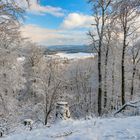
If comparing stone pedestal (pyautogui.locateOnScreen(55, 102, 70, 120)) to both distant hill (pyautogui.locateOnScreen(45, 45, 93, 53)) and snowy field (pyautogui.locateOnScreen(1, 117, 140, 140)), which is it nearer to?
snowy field (pyautogui.locateOnScreen(1, 117, 140, 140))

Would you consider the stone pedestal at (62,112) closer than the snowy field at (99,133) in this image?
No

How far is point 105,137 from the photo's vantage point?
6445 mm

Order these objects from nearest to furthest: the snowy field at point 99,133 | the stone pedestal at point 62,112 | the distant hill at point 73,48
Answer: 1. the snowy field at point 99,133
2. the stone pedestal at point 62,112
3. the distant hill at point 73,48

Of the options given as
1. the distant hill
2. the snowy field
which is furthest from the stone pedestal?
the distant hill

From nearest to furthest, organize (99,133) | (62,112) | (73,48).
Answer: (99,133)
(62,112)
(73,48)

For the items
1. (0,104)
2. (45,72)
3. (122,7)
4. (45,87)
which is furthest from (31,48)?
(122,7)

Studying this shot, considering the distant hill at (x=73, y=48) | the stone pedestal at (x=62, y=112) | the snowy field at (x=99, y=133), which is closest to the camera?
the snowy field at (x=99, y=133)

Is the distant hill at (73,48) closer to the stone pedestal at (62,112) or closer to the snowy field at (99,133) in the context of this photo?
the stone pedestal at (62,112)

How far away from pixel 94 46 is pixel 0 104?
8.41 meters

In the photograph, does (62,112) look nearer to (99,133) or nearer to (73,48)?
(99,133)

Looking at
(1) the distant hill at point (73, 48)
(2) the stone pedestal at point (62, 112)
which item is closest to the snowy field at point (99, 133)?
(2) the stone pedestal at point (62, 112)

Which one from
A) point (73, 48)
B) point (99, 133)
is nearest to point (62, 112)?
point (99, 133)

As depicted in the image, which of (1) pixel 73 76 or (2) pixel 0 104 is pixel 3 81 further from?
(1) pixel 73 76

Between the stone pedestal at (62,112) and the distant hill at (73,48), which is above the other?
the distant hill at (73,48)
